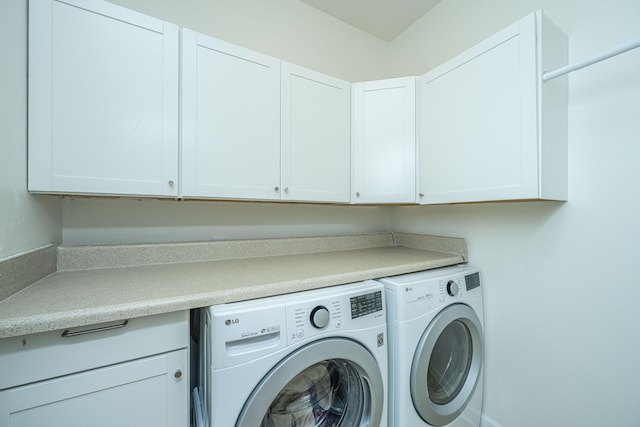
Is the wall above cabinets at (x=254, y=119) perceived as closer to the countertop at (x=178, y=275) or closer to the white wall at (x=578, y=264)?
the white wall at (x=578, y=264)

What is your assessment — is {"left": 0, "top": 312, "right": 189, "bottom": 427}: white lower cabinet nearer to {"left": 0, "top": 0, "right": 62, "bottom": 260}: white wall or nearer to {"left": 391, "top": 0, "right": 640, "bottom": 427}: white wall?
{"left": 0, "top": 0, "right": 62, "bottom": 260}: white wall

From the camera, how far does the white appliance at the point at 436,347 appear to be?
3.71 ft

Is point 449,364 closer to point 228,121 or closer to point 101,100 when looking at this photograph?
point 228,121

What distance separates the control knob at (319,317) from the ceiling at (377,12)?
2.08 m

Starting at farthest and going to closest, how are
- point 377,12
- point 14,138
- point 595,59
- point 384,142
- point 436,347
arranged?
point 377,12 < point 384,142 < point 436,347 < point 595,59 < point 14,138

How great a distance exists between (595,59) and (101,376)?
6.60 ft

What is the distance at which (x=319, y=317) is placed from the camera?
925 millimetres

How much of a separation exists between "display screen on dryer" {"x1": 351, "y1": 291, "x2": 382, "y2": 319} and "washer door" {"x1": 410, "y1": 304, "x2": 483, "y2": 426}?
320 mm

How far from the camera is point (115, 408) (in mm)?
736

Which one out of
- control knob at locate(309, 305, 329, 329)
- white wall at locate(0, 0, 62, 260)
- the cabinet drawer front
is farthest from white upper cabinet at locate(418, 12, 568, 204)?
white wall at locate(0, 0, 62, 260)

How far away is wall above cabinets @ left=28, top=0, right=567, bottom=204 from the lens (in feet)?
3.13

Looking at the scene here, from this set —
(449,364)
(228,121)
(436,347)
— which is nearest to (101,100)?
(228,121)

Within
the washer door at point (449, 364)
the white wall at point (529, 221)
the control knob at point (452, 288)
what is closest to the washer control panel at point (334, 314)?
the washer door at point (449, 364)

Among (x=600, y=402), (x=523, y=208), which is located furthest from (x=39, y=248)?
(x=600, y=402)
